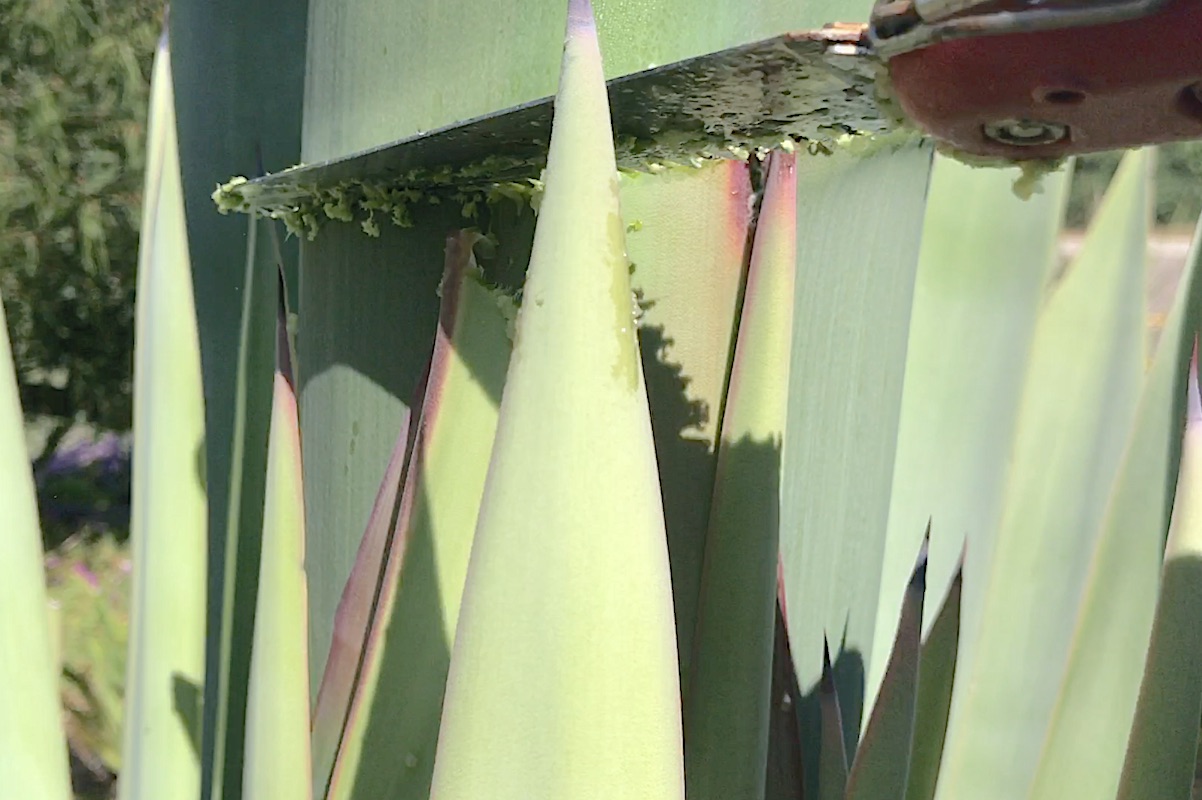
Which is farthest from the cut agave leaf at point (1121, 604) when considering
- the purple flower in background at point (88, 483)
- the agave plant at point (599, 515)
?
the purple flower in background at point (88, 483)

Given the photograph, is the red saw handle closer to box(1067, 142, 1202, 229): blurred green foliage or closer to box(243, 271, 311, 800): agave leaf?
box(243, 271, 311, 800): agave leaf

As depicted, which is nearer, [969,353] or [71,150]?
[969,353]

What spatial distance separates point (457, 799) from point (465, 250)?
132 mm

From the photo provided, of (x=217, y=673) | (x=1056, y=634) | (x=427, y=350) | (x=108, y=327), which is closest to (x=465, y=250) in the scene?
(x=427, y=350)

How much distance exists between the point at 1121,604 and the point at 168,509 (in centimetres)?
30

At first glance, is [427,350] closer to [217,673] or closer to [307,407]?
[307,407]

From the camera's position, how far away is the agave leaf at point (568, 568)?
0.51ft

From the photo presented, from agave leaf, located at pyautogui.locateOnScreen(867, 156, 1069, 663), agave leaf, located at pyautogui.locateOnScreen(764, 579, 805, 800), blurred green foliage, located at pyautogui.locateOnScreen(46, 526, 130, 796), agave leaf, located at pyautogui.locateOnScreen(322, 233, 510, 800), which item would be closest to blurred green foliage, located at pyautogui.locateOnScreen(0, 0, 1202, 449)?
blurred green foliage, located at pyautogui.locateOnScreen(46, 526, 130, 796)

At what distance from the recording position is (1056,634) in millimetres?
436

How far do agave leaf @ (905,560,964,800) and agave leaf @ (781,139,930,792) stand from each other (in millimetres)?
38

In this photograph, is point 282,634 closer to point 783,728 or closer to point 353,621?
point 353,621

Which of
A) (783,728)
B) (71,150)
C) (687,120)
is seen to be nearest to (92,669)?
(71,150)

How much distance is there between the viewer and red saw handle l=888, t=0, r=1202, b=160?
146 mm

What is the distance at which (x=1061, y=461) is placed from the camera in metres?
0.45
